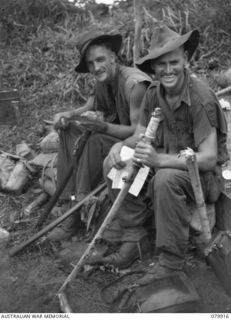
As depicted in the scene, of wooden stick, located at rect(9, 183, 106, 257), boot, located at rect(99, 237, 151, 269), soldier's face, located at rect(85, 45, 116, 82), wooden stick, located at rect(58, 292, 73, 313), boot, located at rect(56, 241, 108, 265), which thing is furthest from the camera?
soldier's face, located at rect(85, 45, 116, 82)

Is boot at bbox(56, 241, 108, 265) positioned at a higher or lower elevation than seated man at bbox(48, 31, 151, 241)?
lower

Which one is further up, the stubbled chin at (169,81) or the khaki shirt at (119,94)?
the stubbled chin at (169,81)

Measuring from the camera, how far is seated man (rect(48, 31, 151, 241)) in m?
3.92

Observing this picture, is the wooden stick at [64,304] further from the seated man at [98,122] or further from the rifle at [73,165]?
the rifle at [73,165]

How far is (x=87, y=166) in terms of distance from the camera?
3992 mm

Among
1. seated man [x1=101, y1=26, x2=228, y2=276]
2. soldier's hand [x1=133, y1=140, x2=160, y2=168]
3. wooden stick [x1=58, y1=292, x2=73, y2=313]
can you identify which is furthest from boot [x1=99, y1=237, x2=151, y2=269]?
soldier's hand [x1=133, y1=140, x2=160, y2=168]

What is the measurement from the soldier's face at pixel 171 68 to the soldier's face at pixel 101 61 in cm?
82

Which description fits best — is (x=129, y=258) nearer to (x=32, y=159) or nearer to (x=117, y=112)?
(x=117, y=112)

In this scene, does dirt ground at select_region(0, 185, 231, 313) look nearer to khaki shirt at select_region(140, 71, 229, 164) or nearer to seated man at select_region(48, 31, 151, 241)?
seated man at select_region(48, 31, 151, 241)

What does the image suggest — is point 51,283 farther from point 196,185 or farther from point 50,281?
point 196,185

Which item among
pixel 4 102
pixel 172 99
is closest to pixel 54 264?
pixel 172 99

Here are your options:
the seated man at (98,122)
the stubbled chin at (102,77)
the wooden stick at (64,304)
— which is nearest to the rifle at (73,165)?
the seated man at (98,122)

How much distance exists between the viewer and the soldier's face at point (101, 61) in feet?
13.0

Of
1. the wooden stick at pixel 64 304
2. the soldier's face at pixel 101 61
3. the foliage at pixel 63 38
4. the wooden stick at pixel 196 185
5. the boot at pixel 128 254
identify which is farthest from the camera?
the foliage at pixel 63 38
